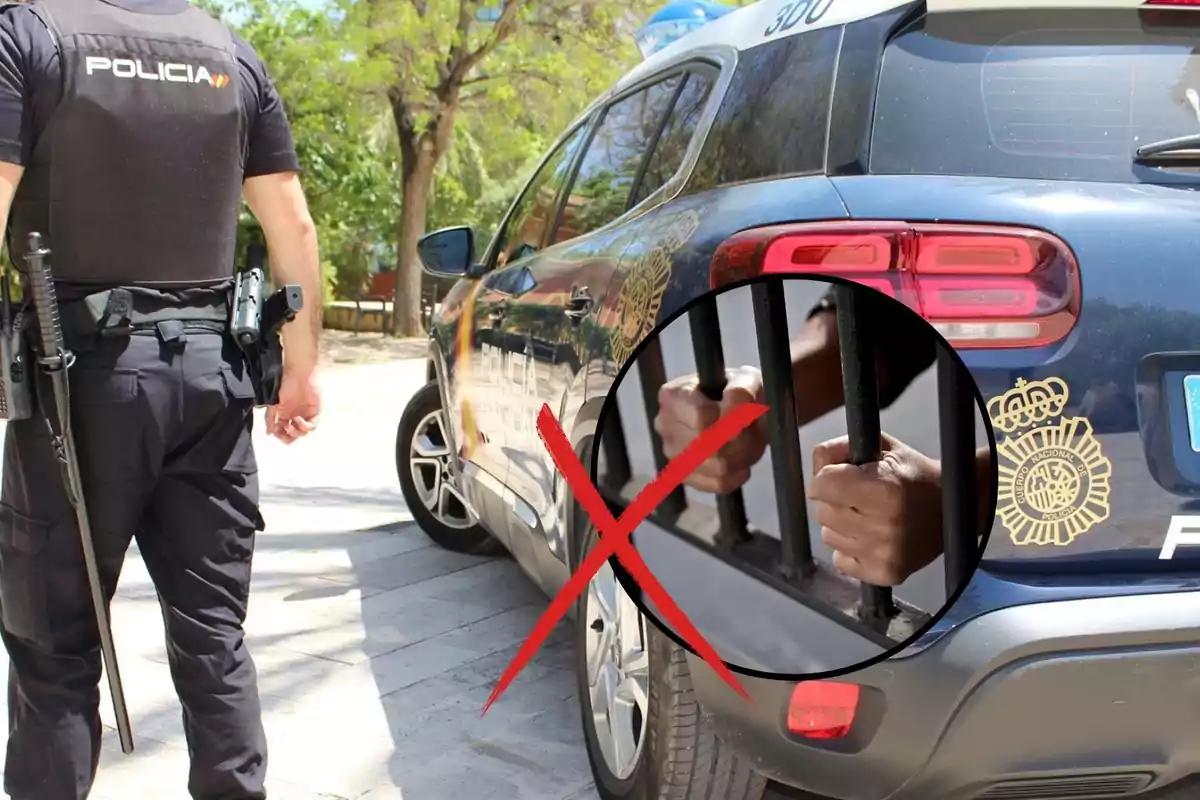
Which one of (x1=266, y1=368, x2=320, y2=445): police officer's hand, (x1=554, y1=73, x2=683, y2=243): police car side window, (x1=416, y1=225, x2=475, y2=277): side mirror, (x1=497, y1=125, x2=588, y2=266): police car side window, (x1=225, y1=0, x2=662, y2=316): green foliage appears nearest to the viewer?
(x1=266, y1=368, x2=320, y2=445): police officer's hand

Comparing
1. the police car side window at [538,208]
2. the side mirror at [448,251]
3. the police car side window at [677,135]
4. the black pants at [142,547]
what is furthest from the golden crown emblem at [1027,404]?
the side mirror at [448,251]

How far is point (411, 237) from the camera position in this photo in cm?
1912

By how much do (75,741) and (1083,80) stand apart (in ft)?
7.70

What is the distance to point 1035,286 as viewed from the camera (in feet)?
5.97

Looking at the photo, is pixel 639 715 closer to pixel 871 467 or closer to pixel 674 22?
pixel 871 467

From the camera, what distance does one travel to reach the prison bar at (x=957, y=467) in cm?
178

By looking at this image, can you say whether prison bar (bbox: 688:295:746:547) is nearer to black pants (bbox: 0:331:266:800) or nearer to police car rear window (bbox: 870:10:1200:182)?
police car rear window (bbox: 870:10:1200:182)

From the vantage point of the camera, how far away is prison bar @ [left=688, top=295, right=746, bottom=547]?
6.19ft

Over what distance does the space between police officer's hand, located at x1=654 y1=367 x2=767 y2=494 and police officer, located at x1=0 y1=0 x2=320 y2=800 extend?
104 cm

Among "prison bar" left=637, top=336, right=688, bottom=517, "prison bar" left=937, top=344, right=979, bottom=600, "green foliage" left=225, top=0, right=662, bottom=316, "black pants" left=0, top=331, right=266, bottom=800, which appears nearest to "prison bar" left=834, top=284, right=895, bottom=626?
"prison bar" left=937, top=344, right=979, bottom=600

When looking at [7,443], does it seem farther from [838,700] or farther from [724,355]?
[838,700]

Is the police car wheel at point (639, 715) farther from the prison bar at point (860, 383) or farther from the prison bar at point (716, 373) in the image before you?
the prison bar at point (860, 383)

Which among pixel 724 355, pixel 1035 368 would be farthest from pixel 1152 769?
pixel 724 355

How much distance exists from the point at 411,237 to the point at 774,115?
17.2 metres
